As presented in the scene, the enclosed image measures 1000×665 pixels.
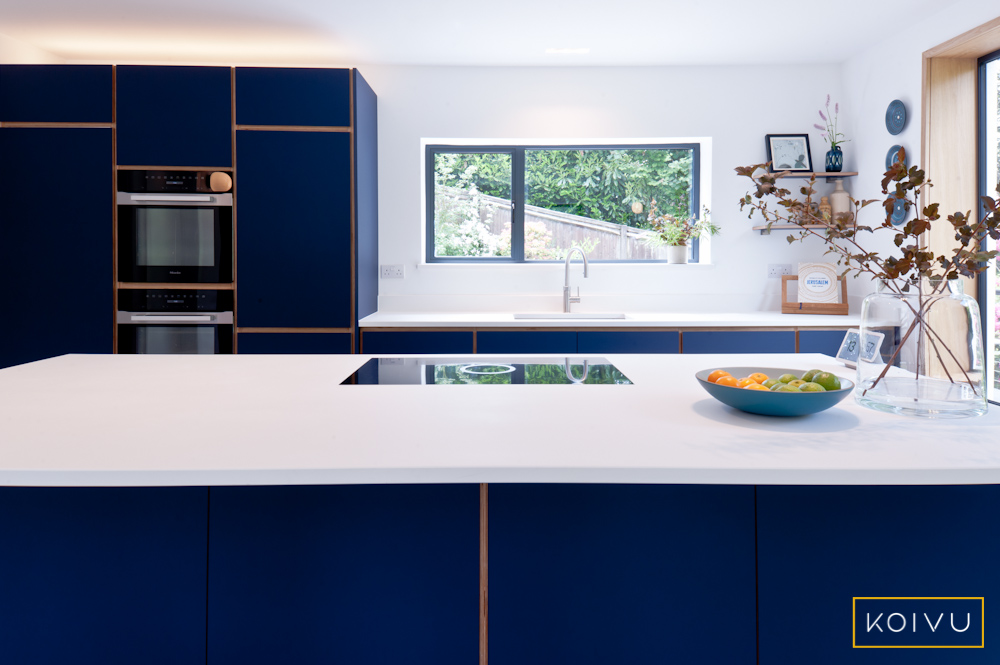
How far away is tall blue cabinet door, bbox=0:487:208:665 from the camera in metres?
1.08

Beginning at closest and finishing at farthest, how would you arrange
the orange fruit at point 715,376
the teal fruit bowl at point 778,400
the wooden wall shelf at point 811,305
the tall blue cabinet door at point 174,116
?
1. the teal fruit bowl at point 778,400
2. the orange fruit at point 715,376
3. the tall blue cabinet door at point 174,116
4. the wooden wall shelf at point 811,305

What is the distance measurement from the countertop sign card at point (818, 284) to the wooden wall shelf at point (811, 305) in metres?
0.03

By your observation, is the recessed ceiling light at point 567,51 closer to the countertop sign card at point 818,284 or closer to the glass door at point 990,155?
the countertop sign card at point 818,284

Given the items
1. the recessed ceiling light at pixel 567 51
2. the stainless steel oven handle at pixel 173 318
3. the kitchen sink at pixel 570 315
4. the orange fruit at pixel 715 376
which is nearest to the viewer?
the orange fruit at pixel 715 376

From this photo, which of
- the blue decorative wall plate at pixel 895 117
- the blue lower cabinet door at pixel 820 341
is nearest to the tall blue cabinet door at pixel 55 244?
the blue lower cabinet door at pixel 820 341

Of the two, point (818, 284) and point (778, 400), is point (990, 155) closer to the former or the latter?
point (818, 284)

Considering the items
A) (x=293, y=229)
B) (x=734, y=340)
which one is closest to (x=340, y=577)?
(x=293, y=229)

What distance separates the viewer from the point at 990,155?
3.20 m

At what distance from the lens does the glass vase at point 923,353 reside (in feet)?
4.17

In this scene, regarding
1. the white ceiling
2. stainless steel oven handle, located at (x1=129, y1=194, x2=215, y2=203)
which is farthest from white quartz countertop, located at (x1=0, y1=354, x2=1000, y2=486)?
the white ceiling

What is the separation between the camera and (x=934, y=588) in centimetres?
108

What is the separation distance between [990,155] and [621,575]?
327 cm

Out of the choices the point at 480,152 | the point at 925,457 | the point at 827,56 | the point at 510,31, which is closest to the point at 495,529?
the point at 925,457

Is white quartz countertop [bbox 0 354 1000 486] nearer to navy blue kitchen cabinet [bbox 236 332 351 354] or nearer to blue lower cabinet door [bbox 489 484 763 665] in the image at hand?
blue lower cabinet door [bbox 489 484 763 665]
